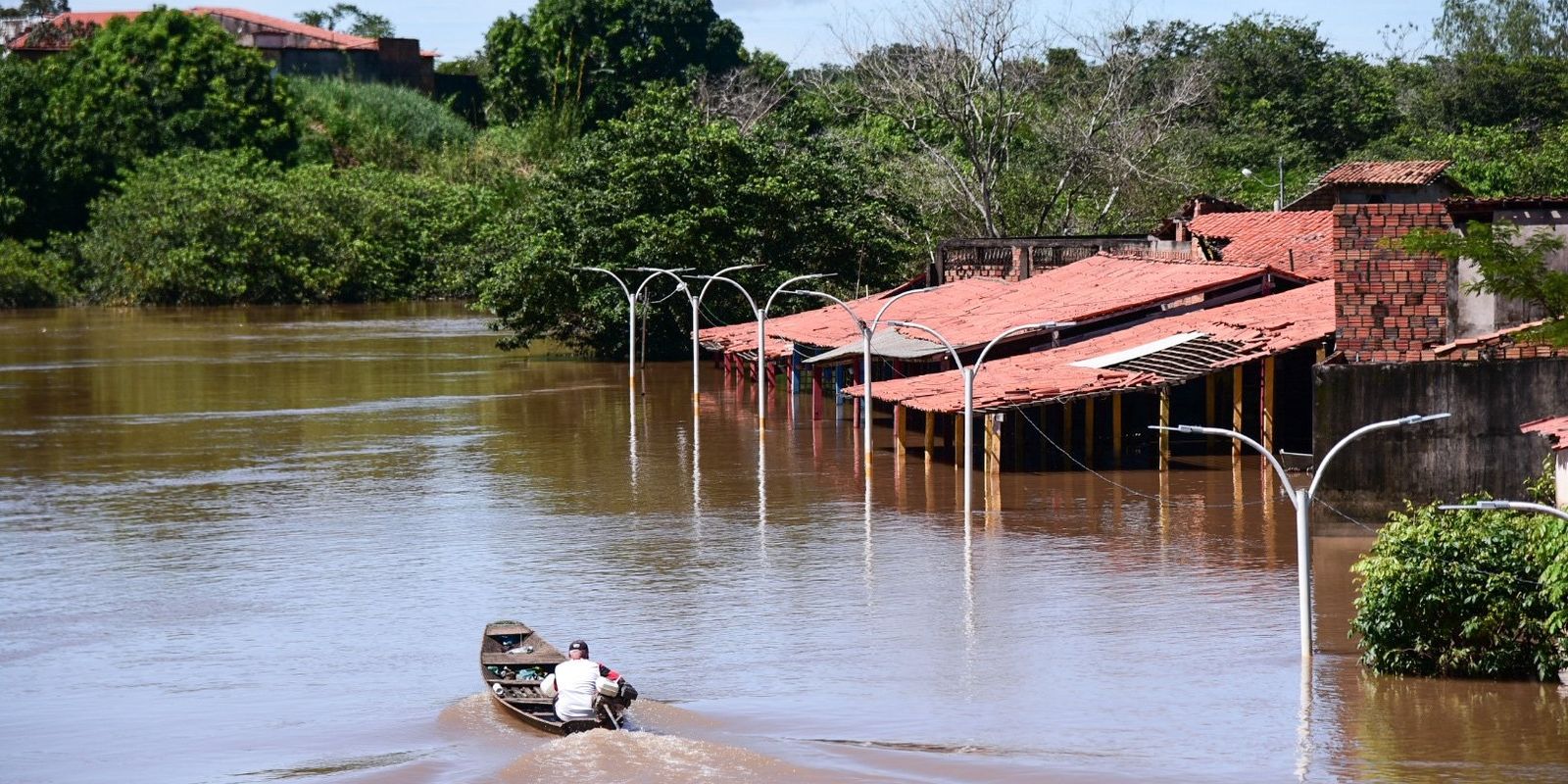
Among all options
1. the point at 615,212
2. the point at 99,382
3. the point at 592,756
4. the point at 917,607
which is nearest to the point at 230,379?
the point at 99,382

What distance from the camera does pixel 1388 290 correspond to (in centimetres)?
3284

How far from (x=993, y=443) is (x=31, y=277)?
3055 inches

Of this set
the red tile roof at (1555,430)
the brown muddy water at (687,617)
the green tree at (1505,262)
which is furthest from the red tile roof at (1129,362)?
the red tile roof at (1555,430)

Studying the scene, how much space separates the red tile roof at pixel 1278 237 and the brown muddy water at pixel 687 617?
9.57m

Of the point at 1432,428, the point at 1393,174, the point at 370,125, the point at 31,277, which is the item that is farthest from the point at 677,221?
the point at 370,125

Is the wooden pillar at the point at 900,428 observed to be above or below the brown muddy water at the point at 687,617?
above

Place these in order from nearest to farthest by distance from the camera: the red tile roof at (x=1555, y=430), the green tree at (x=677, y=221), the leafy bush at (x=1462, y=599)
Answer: the leafy bush at (x=1462, y=599) → the red tile roof at (x=1555, y=430) → the green tree at (x=677, y=221)

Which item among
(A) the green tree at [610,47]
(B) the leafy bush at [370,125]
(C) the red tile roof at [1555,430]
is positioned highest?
(A) the green tree at [610,47]

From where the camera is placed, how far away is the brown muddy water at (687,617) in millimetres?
20578

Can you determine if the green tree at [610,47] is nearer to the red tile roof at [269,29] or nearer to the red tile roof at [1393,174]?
the red tile roof at [269,29]

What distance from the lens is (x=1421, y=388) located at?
31359mm

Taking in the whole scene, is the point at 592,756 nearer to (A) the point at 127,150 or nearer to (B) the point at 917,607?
(B) the point at 917,607

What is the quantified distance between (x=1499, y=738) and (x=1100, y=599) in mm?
7768

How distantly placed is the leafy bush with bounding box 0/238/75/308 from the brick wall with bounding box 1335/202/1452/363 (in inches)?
3330
